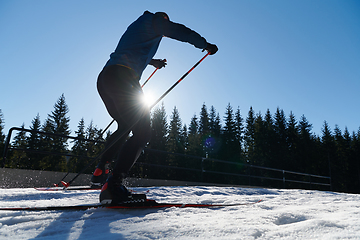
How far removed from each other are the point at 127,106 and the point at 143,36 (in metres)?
0.68

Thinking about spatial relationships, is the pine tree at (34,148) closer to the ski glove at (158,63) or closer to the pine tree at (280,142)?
the ski glove at (158,63)

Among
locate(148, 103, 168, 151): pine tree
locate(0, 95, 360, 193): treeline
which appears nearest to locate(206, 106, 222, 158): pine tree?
locate(0, 95, 360, 193): treeline

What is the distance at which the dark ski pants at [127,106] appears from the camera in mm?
1847

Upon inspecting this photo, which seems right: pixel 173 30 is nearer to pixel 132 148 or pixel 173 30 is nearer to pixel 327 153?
pixel 132 148

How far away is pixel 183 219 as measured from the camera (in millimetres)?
1287

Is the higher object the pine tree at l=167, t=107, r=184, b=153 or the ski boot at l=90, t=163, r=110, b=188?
the pine tree at l=167, t=107, r=184, b=153

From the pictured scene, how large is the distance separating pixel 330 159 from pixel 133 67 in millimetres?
42978

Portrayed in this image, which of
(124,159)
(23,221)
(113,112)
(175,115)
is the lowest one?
(23,221)

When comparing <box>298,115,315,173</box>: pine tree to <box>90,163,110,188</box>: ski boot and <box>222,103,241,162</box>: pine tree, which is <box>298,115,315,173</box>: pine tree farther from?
<box>90,163,110,188</box>: ski boot

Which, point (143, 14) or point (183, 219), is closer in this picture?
point (183, 219)

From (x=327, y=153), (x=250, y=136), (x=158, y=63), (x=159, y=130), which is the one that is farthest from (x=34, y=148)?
(x=327, y=153)

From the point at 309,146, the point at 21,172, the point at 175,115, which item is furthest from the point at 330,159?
the point at 21,172

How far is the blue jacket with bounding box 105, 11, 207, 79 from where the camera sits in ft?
6.54

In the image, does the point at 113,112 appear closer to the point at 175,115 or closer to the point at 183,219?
the point at 183,219
